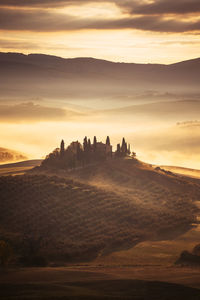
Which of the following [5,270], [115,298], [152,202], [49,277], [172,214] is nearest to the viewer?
[115,298]

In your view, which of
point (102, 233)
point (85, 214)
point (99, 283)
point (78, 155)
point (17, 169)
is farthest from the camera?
point (17, 169)

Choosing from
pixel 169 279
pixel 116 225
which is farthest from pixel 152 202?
pixel 169 279

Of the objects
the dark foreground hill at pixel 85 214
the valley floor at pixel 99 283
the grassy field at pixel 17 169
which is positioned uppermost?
the grassy field at pixel 17 169

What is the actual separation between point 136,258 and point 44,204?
33557 mm

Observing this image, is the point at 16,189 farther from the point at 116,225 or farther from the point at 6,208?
the point at 116,225

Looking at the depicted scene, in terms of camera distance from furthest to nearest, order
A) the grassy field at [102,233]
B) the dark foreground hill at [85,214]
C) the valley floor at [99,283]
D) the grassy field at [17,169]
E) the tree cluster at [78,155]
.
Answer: the grassy field at [17,169] < the tree cluster at [78,155] < the dark foreground hill at [85,214] < the grassy field at [102,233] < the valley floor at [99,283]

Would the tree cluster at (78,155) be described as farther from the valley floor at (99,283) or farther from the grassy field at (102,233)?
the valley floor at (99,283)

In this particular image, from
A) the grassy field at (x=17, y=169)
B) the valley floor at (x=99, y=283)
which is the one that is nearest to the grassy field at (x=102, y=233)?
the valley floor at (x=99, y=283)

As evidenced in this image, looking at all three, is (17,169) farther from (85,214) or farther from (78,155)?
(85,214)

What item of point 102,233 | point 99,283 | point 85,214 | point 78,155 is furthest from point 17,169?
point 99,283

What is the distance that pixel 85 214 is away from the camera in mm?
97312

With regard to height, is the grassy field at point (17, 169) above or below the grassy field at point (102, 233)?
above

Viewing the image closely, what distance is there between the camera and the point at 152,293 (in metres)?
49.9

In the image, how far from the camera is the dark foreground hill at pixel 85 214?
7612cm
